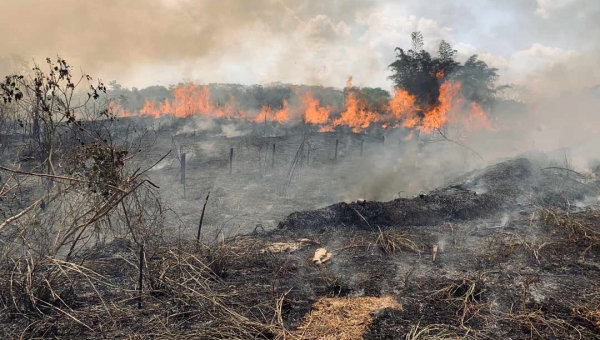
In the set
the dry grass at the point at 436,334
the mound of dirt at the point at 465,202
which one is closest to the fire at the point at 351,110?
the mound of dirt at the point at 465,202

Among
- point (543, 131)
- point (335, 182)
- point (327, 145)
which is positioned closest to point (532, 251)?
point (335, 182)

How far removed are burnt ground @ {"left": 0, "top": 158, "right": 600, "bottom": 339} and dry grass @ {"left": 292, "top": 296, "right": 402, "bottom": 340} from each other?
89mm

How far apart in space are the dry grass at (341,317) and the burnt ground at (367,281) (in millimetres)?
89

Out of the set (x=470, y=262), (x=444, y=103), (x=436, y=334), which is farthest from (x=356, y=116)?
(x=436, y=334)

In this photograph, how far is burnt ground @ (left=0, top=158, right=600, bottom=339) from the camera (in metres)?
4.25

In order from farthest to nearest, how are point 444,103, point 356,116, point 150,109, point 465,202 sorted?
1. point 150,109
2. point 356,116
3. point 444,103
4. point 465,202

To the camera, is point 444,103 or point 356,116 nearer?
point 444,103

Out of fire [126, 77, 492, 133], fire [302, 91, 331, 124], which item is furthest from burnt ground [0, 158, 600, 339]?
fire [302, 91, 331, 124]

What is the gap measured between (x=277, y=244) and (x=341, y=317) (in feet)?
11.5

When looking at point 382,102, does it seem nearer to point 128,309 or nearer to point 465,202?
point 465,202

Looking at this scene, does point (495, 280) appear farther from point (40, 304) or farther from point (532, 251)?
point (40, 304)

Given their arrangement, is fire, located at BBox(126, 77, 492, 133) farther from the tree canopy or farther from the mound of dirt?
the mound of dirt

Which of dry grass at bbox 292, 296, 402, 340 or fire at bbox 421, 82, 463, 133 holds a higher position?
fire at bbox 421, 82, 463, 133

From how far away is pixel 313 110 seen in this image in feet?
100
